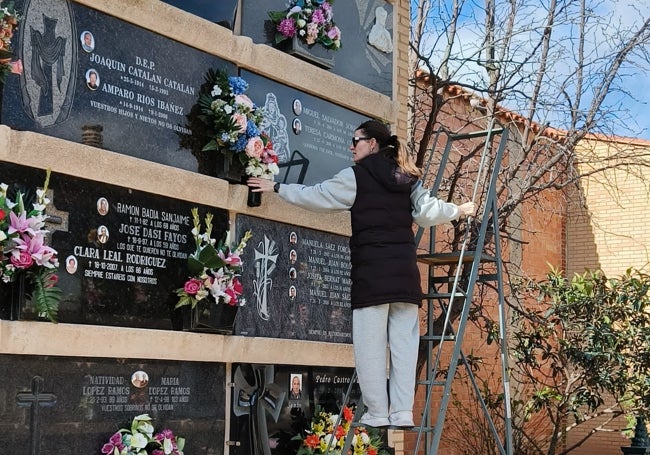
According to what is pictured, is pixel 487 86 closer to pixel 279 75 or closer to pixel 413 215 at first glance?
pixel 279 75

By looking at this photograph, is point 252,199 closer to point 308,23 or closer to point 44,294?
point 308,23

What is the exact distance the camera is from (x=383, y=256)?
5.72m

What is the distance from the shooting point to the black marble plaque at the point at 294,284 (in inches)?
264

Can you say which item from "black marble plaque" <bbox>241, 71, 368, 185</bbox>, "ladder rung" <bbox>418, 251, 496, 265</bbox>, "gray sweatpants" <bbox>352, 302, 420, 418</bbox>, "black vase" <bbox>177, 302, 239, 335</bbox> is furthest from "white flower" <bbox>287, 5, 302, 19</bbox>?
"gray sweatpants" <bbox>352, 302, 420, 418</bbox>

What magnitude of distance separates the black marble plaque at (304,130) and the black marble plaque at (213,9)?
1.24 feet

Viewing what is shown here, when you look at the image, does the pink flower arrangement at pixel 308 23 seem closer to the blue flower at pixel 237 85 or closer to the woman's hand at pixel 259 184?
the blue flower at pixel 237 85

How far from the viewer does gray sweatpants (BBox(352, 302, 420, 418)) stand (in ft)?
18.7

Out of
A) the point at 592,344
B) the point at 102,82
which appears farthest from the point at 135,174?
the point at 592,344

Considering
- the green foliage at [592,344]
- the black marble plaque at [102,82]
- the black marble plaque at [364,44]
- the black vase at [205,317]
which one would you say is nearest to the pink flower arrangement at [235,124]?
the black marble plaque at [102,82]

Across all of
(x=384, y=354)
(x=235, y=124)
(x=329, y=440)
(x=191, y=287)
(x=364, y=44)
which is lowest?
(x=329, y=440)

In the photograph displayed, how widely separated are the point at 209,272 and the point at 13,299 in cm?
136

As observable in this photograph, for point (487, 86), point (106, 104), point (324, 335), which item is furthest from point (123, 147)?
point (487, 86)

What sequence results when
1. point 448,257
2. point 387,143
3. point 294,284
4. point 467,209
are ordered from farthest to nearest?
point 294,284, point 448,257, point 387,143, point 467,209

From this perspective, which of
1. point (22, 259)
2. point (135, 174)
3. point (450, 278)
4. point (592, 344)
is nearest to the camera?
point (22, 259)
